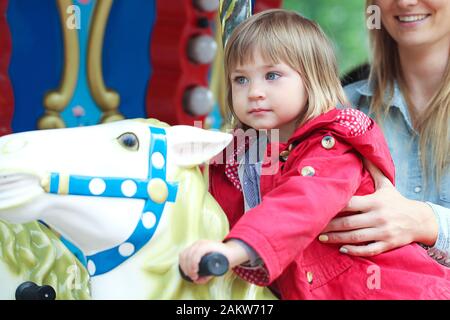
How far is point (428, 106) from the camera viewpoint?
1913 millimetres

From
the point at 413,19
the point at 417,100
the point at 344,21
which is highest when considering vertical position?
the point at 413,19

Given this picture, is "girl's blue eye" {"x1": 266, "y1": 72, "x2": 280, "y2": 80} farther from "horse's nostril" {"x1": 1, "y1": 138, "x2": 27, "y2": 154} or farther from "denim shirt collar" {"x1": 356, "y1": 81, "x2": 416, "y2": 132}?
"denim shirt collar" {"x1": 356, "y1": 81, "x2": 416, "y2": 132}

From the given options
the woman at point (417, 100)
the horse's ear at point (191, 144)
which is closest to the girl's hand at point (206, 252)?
the horse's ear at point (191, 144)

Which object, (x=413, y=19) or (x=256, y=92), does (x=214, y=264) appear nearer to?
(x=256, y=92)

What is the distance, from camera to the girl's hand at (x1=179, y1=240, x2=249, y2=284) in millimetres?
1136

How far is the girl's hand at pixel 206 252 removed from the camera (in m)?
1.14

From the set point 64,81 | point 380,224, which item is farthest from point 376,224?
point 64,81

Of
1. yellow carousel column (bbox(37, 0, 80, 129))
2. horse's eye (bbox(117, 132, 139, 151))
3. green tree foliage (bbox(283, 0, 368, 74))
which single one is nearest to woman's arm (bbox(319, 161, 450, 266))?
horse's eye (bbox(117, 132, 139, 151))

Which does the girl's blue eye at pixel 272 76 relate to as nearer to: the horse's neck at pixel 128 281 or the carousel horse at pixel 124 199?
the carousel horse at pixel 124 199

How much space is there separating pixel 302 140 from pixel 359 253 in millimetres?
225

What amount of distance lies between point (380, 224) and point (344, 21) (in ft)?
13.2

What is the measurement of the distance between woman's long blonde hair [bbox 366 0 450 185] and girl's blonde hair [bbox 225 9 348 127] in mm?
Result: 533

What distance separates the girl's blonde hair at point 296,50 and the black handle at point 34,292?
0.53m

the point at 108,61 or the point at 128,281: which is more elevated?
the point at 108,61
